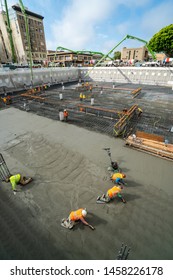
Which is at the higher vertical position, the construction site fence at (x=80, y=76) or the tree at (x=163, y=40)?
the tree at (x=163, y=40)

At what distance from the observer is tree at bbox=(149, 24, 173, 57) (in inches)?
1321

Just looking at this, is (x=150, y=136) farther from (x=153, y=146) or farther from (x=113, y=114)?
(x=113, y=114)

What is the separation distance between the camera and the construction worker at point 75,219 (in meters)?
5.10

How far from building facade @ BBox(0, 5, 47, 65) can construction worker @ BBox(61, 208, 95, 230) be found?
215 feet

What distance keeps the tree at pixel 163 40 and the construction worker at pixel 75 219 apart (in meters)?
45.6

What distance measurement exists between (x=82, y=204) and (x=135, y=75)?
38.5 m

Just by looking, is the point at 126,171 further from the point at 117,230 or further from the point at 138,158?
the point at 117,230

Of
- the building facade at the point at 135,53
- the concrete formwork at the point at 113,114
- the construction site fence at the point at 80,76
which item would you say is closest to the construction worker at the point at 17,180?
the concrete formwork at the point at 113,114

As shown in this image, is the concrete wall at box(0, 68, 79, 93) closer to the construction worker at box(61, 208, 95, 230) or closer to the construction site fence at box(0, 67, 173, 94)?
the construction site fence at box(0, 67, 173, 94)

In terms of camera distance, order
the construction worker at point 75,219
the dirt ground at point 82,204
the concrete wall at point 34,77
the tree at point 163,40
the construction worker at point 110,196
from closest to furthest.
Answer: the dirt ground at point 82,204 → the construction worker at point 75,219 → the construction worker at point 110,196 → the concrete wall at point 34,77 → the tree at point 163,40

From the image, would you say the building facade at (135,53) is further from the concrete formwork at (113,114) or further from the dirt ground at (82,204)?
the dirt ground at (82,204)

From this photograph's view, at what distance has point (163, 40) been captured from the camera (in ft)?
115

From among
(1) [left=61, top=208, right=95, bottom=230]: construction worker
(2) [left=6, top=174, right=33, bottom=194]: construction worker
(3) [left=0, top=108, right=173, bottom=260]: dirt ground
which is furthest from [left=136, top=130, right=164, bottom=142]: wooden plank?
(2) [left=6, top=174, right=33, bottom=194]: construction worker

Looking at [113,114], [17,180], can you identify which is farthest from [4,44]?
[17,180]
